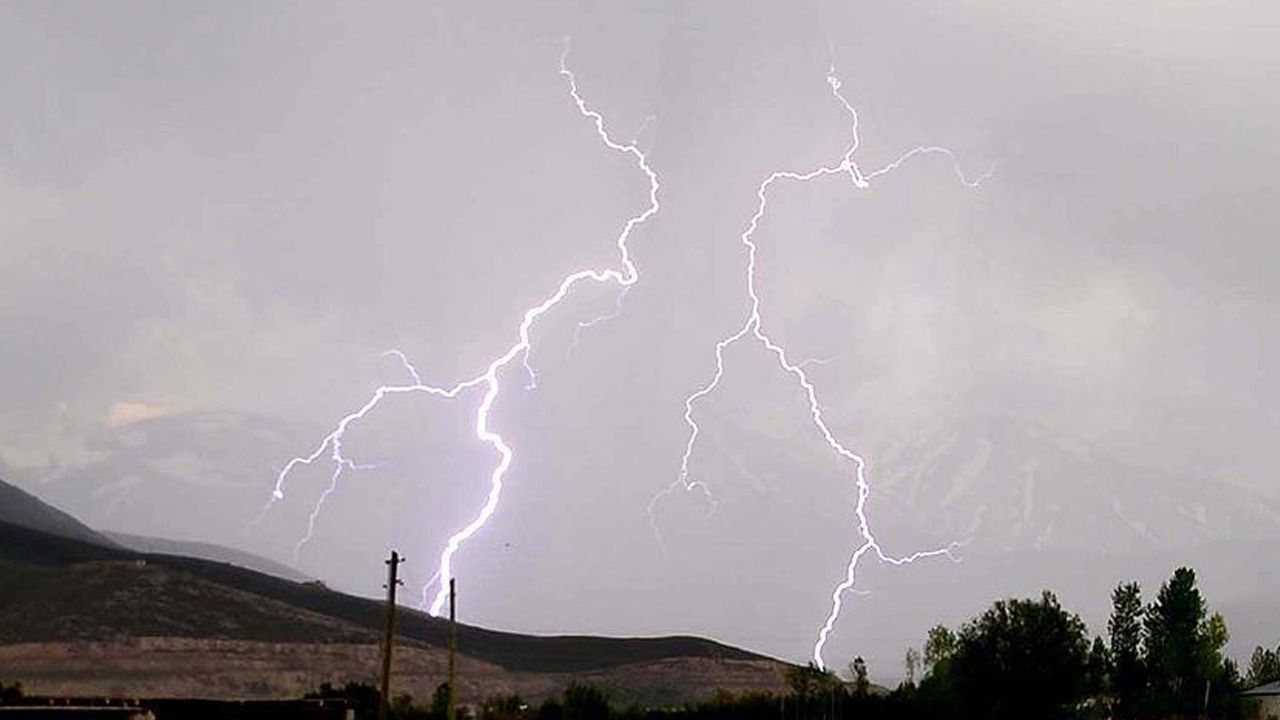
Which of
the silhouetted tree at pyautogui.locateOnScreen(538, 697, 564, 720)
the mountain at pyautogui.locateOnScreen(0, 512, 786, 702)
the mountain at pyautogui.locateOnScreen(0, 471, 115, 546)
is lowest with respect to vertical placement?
the silhouetted tree at pyautogui.locateOnScreen(538, 697, 564, 720)

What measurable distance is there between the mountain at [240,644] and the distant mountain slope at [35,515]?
41.9 metres

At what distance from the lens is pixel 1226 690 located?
81000 millimetres

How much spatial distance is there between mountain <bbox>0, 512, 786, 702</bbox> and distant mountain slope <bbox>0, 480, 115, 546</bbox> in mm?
41874

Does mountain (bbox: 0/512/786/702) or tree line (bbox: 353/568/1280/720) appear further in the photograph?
mountain (bbox: 0/512/786/702)

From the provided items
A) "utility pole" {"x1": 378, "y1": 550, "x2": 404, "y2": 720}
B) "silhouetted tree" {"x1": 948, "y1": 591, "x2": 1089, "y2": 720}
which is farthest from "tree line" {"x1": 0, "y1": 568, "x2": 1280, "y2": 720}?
"utility pole" {"x1": 378, "y1": 550, "x2": 404, "y2": 720}

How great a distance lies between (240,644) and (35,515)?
101 meters

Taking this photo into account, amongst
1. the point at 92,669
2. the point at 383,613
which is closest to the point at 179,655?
the point at 92,669

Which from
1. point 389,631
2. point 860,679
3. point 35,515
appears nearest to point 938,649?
point 860,679

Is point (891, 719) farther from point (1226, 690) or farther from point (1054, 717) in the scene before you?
point (1226, 690)

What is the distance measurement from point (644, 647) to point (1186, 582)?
63091mm

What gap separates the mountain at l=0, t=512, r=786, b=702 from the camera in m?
88.6

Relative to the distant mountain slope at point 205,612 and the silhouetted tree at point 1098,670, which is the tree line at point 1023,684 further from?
the distant mountain slope at point 205,612

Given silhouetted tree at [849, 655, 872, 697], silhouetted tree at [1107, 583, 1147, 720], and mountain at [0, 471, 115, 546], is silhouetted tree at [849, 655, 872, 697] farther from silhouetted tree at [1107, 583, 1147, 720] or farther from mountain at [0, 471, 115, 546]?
mountain at [0, 471, 115, 546]

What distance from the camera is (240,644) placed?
98.6 meters
